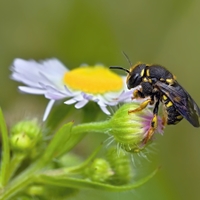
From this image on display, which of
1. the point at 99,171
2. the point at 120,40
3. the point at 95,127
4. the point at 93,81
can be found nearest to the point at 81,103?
the point at 95,127

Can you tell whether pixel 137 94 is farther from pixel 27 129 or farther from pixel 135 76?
pixel 27 129

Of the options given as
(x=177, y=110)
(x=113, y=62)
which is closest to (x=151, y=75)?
(x=177, y=110)

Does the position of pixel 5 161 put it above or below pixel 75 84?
below

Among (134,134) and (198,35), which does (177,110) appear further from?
(198,35)

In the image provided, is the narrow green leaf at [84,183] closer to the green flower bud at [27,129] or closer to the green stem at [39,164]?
the green stem at [39,164]

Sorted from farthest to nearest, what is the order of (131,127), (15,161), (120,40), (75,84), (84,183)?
(120,40), (75,84), (15,161), (84,183), (131,127)

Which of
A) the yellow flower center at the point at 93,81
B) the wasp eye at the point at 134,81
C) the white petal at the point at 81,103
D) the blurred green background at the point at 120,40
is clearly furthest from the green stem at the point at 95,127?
the blurred green background at the point at 120,40

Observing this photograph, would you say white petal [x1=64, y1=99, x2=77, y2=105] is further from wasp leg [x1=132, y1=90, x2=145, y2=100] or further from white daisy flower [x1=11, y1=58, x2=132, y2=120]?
wasp leg [x1=132, y1=90, x2=145, y2=100]

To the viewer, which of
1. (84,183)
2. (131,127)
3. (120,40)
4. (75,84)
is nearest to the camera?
(131,127)
